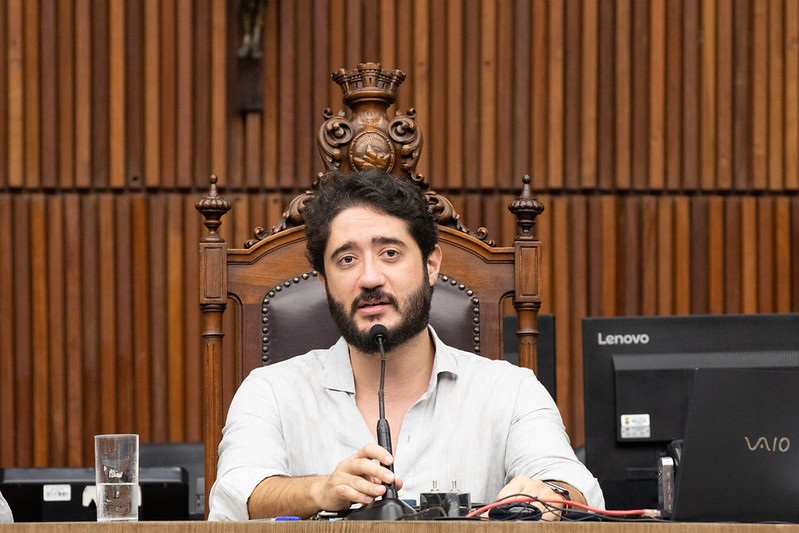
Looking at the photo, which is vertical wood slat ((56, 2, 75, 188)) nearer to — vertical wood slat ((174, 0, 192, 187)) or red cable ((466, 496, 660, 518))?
vertical wood slat ((174, 0, 192, 187))

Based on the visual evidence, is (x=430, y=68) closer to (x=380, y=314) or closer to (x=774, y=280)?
(x=774, y=280)

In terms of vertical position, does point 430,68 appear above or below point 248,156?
above

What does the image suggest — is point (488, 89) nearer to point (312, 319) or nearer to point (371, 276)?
point (312, 319)

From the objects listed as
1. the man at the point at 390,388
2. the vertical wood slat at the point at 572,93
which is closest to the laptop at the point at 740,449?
the man at the point at 390,388

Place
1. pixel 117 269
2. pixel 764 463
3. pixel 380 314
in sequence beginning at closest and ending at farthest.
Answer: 1. pixel 764 463
2. pixel 380 314
3. pixel 117 269

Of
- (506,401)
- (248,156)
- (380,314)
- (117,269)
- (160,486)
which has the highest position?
(248,156)

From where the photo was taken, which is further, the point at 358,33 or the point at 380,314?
the point at 358,33

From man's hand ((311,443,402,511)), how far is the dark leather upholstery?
925 millimetres

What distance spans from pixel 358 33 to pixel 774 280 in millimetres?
1953

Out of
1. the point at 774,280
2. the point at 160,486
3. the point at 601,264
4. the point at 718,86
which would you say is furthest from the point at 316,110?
the point at 160,486

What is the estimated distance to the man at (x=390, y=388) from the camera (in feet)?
7.56

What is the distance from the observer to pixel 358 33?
4.89 meters

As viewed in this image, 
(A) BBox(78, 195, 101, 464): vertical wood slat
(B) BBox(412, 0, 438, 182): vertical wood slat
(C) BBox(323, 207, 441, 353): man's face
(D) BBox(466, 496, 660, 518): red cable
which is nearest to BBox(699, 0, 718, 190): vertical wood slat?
(B) BBox(412, 0, 438, 182): vertical wood slat

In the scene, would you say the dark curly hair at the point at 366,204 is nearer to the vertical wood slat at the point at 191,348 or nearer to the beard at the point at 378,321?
the beard at the point at 378,321
